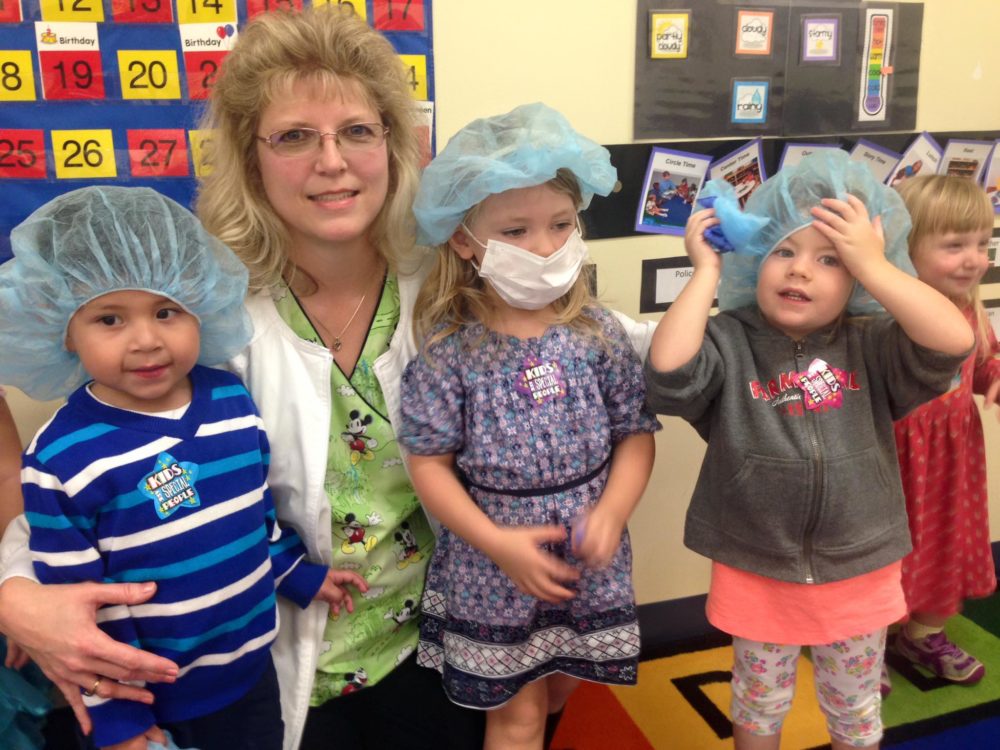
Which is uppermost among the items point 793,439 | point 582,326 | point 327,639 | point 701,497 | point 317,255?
point 317,255

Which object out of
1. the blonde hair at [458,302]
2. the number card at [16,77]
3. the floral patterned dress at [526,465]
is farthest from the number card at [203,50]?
the floral patterned dress at [526,465]

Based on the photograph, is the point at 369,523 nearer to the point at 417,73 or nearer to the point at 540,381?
the point at 540,381

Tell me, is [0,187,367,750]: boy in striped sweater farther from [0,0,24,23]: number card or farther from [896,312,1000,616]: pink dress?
[896,312,1000,616]: pink dress

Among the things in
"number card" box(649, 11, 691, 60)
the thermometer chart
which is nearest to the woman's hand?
"number card" box(649, 11, 691, 60)

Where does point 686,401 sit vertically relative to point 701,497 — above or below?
above

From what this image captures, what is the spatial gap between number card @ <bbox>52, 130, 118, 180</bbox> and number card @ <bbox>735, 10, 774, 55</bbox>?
4.92 feet

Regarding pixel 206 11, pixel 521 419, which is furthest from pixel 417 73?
pixel 521 419

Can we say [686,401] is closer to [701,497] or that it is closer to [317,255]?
[701,497]

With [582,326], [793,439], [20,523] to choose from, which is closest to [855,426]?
[793,439]

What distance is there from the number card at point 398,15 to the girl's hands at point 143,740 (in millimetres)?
1426

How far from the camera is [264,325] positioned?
1402 millimetres

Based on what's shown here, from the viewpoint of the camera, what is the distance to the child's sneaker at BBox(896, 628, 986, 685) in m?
2.10

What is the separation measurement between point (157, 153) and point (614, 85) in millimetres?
1078

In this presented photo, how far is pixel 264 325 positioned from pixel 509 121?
0.56 metres
